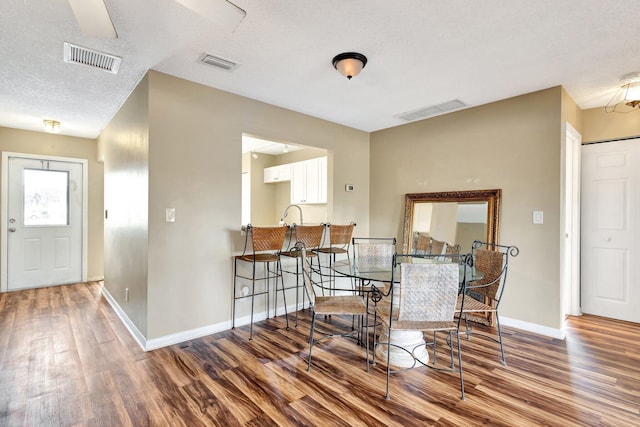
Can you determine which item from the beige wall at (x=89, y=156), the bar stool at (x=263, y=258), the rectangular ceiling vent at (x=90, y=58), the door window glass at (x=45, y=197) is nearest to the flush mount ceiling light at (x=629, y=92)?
the bar stool at (x=263, y=258)

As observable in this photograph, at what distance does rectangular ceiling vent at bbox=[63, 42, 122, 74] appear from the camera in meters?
2.37

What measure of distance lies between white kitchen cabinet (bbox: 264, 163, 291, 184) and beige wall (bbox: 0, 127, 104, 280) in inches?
115

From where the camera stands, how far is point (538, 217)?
314cm

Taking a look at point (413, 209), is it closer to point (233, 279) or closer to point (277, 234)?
point (277, 234)

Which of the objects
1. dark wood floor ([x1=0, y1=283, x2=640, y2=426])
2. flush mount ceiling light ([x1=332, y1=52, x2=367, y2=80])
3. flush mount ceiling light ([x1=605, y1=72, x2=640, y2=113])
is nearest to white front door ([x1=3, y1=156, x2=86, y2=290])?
dark wood floor ([x1=0, y1=283, x2=640, y2=426])

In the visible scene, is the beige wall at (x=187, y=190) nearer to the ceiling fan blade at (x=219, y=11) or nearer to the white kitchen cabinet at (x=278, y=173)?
the ceiling fan blade at (x=219, y=11)

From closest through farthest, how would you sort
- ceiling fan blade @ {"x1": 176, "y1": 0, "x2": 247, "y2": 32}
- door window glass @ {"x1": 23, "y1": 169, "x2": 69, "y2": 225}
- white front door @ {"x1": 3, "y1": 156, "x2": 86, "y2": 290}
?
1. ceiling fan blade @ {"x1": 176, "y1": 0, "x2": 247, "y2": 32}
2. white front door @ {"x1": 3, "y1": 156, "x2": 86, "y2": 290}
3. door window glass @ {"x1": 23, "y1": 169, "x2": 69, "y2": 225}

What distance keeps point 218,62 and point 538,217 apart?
3374 mm

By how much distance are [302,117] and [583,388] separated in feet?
11.9

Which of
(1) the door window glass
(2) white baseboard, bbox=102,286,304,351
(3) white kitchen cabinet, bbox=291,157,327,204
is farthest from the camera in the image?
(3) white kitchen cabinet, bbox=291,157,327,204

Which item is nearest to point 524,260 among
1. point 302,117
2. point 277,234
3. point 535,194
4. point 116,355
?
point 535,194

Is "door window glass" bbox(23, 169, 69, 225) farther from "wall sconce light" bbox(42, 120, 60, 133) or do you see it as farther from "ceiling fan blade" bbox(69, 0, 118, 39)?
"ceiling fan blade" bbox(69, 0, 118, 39)

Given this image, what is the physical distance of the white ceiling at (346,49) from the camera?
1913 millimetres

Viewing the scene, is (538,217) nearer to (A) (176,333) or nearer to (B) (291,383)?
(B) (291,383)
